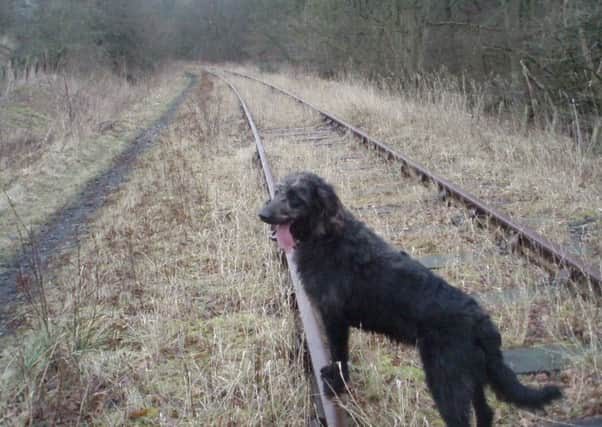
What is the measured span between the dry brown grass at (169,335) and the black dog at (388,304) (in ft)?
1.87

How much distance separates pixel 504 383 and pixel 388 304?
667 millimetres

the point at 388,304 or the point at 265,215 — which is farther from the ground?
the point at 265,215

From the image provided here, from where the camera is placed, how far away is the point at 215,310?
14.8ft

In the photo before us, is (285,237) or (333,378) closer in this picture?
(333,378)

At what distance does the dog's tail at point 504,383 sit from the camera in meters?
2.54

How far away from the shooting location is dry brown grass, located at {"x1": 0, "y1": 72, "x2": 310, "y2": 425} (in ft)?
10.6

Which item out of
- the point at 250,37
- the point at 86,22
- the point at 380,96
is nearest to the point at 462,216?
the point at 380,96

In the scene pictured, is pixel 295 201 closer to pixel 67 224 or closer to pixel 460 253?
pixel 460 253

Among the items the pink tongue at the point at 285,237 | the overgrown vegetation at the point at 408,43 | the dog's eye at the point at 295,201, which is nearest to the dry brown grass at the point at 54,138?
the overgrown vegetation at the point at 408,43

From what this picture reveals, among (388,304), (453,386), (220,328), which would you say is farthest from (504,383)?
(220,328)

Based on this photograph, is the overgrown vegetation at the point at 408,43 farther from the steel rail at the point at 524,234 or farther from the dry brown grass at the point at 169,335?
the dry brown grass at the point at 169,335

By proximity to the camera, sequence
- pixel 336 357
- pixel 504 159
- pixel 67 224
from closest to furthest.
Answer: pixel 336 357 → pixel 67 224 → pixel 504 159

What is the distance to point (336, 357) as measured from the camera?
3.26m

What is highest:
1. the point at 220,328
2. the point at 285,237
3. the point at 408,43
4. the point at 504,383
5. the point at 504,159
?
the point at 408,43
